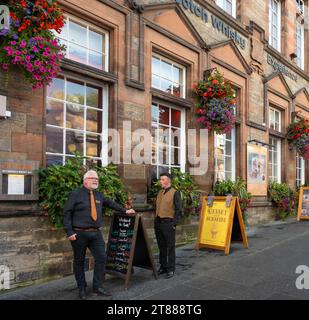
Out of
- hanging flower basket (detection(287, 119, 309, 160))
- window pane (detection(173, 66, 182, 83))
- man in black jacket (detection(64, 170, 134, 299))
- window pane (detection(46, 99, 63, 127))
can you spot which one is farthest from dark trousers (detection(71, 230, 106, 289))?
hanging flower basket (detection(287, 119, 309, 160))

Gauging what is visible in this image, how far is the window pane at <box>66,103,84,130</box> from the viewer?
6.97 meters

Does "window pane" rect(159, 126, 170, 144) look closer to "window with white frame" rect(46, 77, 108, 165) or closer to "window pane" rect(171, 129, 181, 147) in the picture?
"window pane" rect(171, 129, 181, 147)

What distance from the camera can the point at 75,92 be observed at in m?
7.11

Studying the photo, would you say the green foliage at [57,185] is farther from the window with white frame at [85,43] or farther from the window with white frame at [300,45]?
the window with white frame at [300,45]

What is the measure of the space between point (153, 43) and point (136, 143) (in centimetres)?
224

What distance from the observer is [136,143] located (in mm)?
7852

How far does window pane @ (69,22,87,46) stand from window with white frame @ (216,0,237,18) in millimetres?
5362

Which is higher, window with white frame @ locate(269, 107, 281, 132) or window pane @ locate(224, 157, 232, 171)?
window with white frame @ locate(269, 107, 281, 132)

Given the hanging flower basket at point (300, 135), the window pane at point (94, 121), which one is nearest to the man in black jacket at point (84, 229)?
the window pane at point (94, 121)

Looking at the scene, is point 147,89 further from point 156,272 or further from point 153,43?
point 156,272

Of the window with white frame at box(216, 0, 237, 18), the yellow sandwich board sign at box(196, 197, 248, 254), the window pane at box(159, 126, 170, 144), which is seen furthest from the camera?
the window with white frame at box(216, 0, 237, 18)

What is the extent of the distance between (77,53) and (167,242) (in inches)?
145

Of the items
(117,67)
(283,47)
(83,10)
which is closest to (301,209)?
(283,47)

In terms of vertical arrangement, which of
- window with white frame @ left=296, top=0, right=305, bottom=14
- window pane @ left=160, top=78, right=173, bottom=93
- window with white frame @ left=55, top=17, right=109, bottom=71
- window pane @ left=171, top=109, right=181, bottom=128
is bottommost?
window pane @ left=171, top=109, right=181, bottom=128
